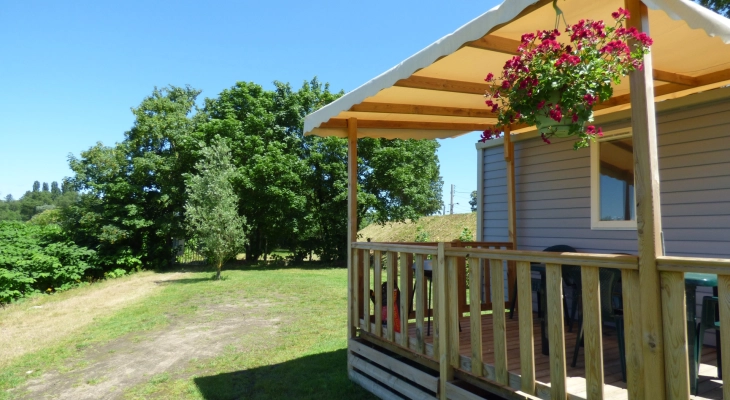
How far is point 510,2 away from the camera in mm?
2361

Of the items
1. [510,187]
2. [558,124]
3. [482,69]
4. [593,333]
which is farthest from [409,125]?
[593,333]

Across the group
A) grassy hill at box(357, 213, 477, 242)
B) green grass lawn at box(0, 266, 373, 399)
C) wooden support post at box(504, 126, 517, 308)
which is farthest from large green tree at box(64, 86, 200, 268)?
wooden support post at box(504, 126, 517, 308)

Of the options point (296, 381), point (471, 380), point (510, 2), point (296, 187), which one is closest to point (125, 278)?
point (296, 187)

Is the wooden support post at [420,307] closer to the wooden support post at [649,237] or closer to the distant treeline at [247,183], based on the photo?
the wooden support post at [649,237]

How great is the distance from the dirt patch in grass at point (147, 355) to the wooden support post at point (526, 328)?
3.81 m

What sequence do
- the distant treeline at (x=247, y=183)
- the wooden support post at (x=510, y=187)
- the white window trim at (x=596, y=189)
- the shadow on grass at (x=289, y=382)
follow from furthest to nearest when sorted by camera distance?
1. the distant treeline at (x=247, y=183)
2. the wooden support post at (x=510, y=187)
3. the white window trim at (x=596, y=189)
4. the shadow on grass at (x=289, y=382)

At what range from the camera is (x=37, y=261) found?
534 inches

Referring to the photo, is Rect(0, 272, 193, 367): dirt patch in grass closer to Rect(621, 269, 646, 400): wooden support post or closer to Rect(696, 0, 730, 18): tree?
Rect(621, 269, 646, 400): wooden support post

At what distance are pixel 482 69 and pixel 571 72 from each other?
4.33ft

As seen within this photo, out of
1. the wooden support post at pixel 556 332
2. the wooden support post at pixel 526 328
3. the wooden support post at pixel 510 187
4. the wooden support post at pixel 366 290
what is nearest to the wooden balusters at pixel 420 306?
the wooden support post at pixel 366 290

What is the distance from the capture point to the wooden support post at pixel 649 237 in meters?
1.99

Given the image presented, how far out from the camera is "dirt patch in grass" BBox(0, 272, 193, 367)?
6.78m

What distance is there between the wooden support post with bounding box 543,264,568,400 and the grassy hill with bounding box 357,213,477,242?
14816 mm

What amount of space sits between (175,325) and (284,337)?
7.40 ft
